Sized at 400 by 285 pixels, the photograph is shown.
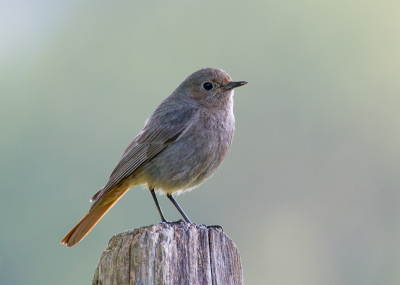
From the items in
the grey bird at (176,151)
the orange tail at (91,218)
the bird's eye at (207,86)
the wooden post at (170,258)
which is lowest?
the wooden post at (170,258)

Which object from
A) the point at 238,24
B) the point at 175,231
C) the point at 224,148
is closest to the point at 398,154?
the point at 238,24

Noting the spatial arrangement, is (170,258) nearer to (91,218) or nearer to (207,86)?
(91,218)

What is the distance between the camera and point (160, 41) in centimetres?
2830

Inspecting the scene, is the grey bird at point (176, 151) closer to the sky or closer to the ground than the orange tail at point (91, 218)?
closer to the sky

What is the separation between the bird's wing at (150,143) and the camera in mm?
5340

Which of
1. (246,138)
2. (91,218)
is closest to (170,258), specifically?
(91,218)

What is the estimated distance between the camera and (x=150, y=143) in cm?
551

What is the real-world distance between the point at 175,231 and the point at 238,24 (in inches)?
1142

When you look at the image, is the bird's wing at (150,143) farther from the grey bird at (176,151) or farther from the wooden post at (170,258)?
the wooden post at (170,258)

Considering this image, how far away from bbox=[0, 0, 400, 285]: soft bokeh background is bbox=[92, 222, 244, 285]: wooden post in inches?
388

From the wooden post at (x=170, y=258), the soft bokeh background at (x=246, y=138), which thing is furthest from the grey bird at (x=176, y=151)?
the soft bokeh background at (x=246, y=138)

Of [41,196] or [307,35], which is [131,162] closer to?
[41,196]

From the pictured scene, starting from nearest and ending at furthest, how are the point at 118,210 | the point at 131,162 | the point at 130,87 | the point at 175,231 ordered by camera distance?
the point at 175,231, the point at 131,162, the point at 118,210, the point at 130,87

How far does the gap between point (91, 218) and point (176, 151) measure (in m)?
0.96
